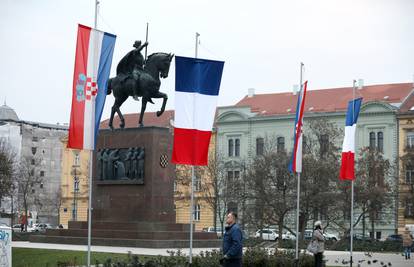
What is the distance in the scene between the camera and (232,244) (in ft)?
60.7

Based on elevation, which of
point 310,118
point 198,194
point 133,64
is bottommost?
point 198,194

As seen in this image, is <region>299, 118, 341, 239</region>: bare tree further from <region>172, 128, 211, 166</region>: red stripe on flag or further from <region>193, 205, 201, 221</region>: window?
<region>172, 128, 211, 166</region>: red stripe on flag

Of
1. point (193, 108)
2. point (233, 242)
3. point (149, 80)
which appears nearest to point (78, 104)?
point (193, 108)

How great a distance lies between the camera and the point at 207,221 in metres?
95.5

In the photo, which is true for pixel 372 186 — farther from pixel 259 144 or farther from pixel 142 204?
pixel 142 204

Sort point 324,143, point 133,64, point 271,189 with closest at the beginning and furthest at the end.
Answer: point 133,64, point 271,189, point 324,143

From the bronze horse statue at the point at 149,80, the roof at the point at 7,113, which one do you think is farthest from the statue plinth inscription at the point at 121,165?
the roof at the point at 7,113

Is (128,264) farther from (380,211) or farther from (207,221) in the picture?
(207,221)

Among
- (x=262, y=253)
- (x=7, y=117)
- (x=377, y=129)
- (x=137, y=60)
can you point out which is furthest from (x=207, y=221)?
(x=262, y=253)

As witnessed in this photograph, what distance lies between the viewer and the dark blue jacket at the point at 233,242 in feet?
60.5

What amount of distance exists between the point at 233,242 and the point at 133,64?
66.0 feet

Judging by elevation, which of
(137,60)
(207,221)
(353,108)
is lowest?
(207,221)

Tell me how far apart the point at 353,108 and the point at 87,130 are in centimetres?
1596

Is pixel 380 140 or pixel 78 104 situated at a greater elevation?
pixel 380 140
